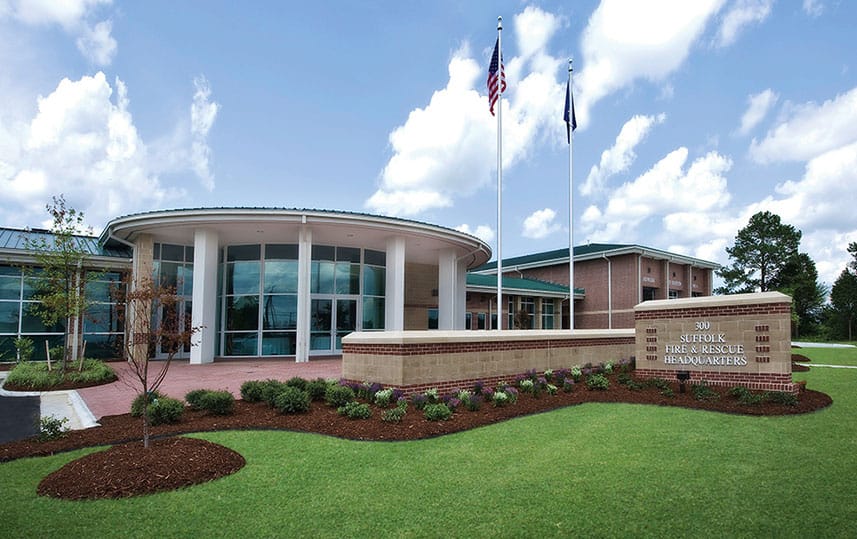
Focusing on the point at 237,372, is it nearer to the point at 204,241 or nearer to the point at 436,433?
the point at 204,241

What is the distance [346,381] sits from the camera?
10875 millimetres

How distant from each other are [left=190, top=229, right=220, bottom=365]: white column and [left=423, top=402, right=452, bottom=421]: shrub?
39.9ft

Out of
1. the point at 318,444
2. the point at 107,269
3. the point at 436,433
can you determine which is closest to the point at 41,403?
the point at 318,444

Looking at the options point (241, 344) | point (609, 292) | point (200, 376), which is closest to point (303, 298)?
point (241, 344)

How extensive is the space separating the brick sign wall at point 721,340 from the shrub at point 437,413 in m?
6.68

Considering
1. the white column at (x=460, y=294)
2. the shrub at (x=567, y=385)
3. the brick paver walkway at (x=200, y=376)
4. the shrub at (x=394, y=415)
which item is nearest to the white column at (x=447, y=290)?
the white column at (x=460, y=294)

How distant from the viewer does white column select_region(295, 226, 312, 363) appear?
59.1 feet

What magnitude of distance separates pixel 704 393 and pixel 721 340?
70.8 inches

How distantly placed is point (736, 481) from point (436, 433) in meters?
3.83

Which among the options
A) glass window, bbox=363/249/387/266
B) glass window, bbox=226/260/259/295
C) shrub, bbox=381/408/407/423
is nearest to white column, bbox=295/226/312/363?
glass window, bbox=226/260/259/295

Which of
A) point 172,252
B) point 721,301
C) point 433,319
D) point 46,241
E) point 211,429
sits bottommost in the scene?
point 211,429

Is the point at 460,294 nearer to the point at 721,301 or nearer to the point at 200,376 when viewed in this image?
the point at 200,376

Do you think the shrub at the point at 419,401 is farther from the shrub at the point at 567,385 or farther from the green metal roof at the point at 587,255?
the green metal roof at the point at 587,255

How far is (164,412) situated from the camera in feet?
A: 25.8
